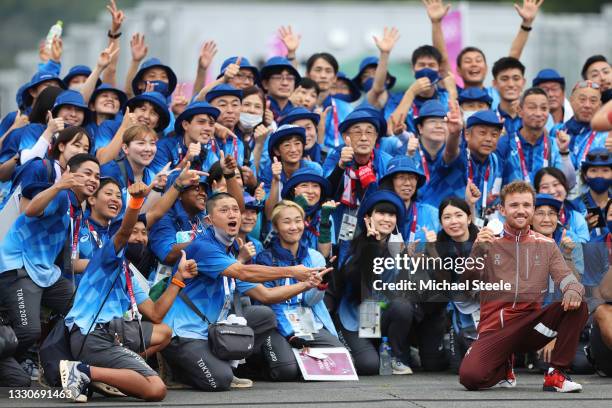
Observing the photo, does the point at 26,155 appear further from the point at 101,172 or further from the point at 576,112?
the point at 576,112

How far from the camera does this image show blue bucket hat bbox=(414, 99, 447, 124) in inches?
538

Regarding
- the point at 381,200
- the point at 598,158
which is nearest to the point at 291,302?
the point at 381,200

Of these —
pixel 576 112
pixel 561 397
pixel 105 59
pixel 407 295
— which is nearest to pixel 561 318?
pixel 561 397

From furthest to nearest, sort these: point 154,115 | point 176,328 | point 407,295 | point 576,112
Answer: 1. point 576,112
2. point 154,115
3. point 407,295
4. point 176,328

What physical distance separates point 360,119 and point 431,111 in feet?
2.95

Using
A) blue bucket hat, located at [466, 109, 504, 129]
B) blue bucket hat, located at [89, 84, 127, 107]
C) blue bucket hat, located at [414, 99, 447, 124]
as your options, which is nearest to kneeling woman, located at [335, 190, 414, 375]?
blue bucket hat, located at [466, 109, 504, 129]

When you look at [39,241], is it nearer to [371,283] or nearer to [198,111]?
[198,111]

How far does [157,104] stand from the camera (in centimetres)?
1291

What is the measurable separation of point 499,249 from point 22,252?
151 inches

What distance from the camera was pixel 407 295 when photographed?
1195 centimetres

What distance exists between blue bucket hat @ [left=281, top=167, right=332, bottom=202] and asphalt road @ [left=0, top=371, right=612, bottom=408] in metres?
1.89

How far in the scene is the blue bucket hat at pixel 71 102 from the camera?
12.6 metres

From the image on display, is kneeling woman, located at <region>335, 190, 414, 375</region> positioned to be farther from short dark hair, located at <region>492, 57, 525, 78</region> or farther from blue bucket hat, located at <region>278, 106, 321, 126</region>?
Result: short dark hair, located at <region>492, 57, 525, 78</region>

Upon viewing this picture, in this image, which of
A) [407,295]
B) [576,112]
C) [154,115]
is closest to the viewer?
[407,295]
